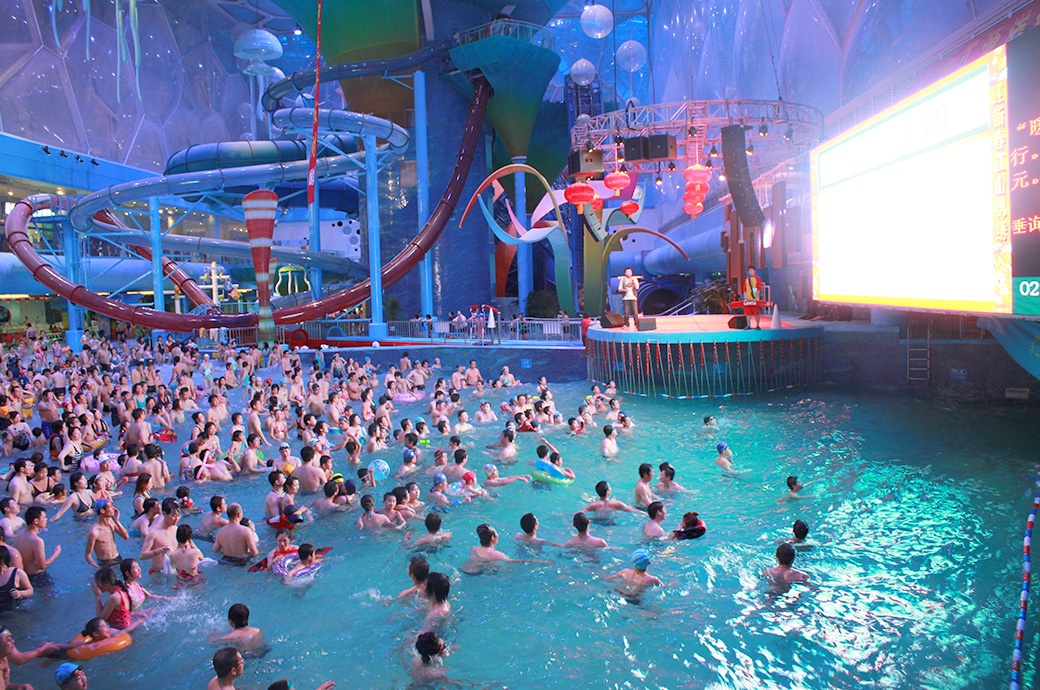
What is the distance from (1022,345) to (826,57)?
1396 cm

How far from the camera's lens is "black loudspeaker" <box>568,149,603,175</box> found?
18.5 m

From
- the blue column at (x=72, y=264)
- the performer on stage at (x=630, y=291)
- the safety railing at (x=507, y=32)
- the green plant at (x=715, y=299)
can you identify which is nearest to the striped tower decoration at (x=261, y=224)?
the performer on stage at (x=630, y=291)

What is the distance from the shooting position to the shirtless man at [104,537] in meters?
7.48

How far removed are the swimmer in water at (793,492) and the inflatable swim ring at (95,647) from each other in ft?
24.8

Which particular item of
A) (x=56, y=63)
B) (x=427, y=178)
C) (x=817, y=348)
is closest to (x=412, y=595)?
(x=817, y=348)

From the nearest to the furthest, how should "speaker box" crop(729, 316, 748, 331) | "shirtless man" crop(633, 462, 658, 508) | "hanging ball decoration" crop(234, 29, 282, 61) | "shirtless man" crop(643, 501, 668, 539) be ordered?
"shirtless man" crop(643, 501, 668, 539) → "shirtless man" crop(633, 462, 658, 508) → "speaker box" crop(729, 316, 748, 331) → "hanging ball decoration" crop(234, 29, 282, 61)

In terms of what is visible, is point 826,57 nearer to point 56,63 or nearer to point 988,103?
point 988,103

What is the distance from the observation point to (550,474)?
10445 mm

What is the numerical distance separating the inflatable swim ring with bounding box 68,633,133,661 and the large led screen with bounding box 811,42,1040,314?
8.59 metres

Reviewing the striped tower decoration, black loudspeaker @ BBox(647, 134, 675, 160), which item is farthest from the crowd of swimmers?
black loudspeaker @ BBox(647, 134, 675, 160)

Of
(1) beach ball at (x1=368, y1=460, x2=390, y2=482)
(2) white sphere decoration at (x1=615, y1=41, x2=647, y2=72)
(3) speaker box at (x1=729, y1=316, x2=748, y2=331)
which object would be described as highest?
(2) white sphere decoration at (x1=615, y1=41, x2=647, y2=72)

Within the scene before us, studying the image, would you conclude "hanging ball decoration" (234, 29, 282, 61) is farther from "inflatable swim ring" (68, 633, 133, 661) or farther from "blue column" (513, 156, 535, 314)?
"inflatable swim ring" (68, 633, 133, 661)

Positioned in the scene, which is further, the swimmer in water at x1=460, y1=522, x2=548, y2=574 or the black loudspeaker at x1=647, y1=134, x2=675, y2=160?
the black loudspeaker at x1=647, y1=134, x2=675, y2=160

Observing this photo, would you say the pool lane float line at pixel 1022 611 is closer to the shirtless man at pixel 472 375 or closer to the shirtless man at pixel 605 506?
the shirtless man at pixel 605 506
